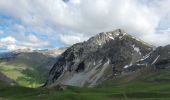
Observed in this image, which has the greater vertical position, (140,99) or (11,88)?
(11,88)

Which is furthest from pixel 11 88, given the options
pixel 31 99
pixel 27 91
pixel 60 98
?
pixel 60 98

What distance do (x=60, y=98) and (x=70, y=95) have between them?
533 cm

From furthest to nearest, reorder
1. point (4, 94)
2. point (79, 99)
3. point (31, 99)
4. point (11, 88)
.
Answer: point (11, 88)
point (4, 94)
point (31, 99)
point (79, 99)

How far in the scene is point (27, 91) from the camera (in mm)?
178500

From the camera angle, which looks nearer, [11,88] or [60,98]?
[60,98]

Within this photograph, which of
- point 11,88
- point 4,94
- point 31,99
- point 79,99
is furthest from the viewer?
point 11,88

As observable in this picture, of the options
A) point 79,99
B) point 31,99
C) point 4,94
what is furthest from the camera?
point 4,94

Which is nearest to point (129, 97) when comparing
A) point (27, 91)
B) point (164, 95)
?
point (164, 95)

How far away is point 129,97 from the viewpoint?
145m

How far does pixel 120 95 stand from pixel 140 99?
14.1 m

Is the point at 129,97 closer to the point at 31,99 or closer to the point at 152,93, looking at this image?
the point at 152,93

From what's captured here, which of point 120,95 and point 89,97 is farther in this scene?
point 120,95

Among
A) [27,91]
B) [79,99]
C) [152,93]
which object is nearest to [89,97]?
[79,99]

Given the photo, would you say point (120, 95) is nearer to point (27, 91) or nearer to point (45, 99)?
point (45, 99)
